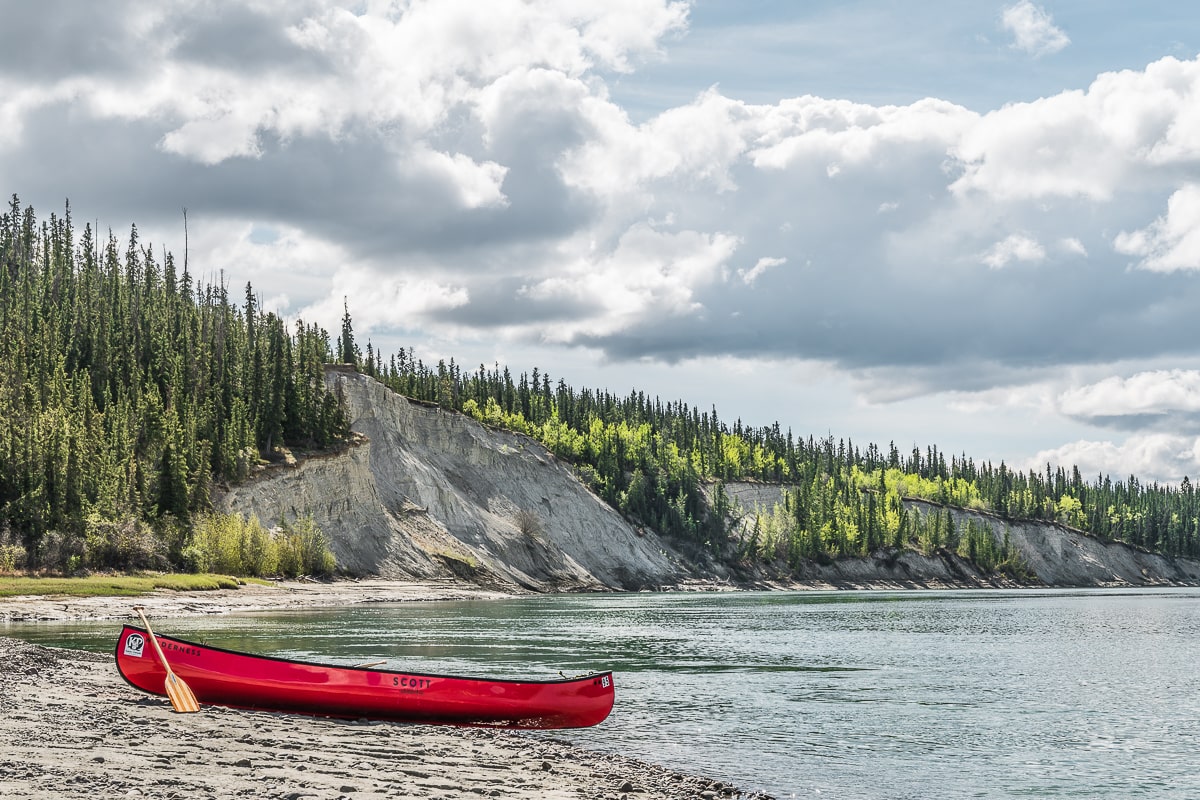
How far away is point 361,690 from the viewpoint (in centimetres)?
2508

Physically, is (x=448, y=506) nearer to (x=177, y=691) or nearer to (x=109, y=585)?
(x=109, y=585)

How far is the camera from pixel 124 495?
90000 mm

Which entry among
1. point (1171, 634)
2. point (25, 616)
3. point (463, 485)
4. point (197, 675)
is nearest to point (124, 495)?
point (25, 616)

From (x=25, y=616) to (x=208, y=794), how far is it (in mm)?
47409

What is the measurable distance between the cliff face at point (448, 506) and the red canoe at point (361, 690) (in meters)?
79.6

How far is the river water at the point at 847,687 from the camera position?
901 inches

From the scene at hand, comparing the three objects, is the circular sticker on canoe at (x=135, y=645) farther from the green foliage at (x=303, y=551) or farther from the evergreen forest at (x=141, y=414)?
the green foliage at (x=303, y=551)

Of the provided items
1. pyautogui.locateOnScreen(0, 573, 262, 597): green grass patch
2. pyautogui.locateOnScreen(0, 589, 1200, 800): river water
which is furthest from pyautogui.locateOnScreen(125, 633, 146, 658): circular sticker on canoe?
pyautogui.locateOnScreen(0, 573, 262, 597): green grass patch

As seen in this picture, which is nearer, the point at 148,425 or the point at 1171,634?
the point at 1171,634

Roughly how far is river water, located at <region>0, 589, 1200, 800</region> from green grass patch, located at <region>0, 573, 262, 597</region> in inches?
428

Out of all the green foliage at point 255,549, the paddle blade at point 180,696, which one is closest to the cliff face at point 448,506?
the green foliage at point 255,549

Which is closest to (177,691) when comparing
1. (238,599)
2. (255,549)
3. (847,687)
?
(847,687)

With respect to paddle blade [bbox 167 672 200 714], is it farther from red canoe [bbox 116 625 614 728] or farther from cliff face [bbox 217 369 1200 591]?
cliff face [bbox 217 369 1200 591]

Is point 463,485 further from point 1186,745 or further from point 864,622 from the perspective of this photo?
point 1186,745
